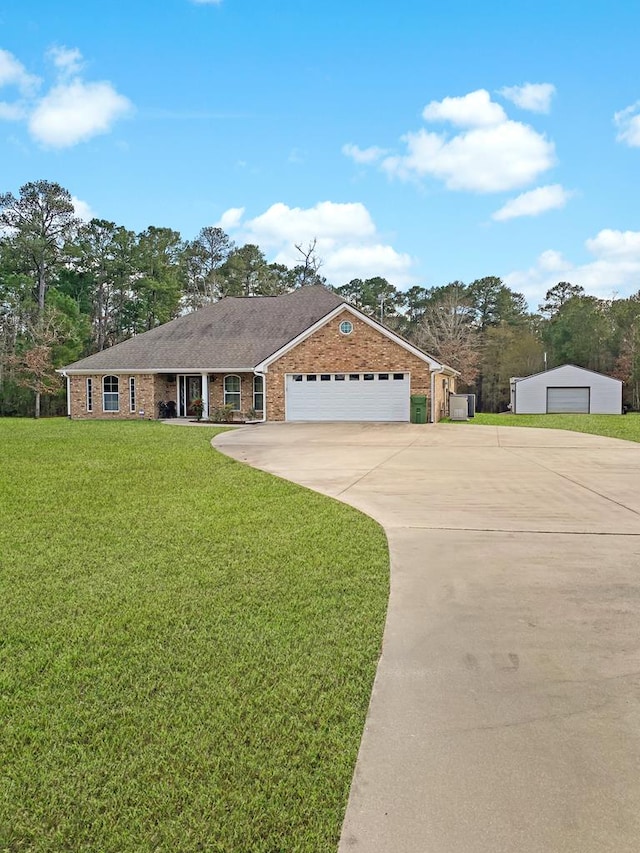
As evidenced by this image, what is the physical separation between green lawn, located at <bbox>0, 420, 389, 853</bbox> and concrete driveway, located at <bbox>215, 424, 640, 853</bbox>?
0.20 metres

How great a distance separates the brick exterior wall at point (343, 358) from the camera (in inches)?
902

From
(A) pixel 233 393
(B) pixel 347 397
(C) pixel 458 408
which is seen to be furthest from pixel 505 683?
(C) pixel 458 408

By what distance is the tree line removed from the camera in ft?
123

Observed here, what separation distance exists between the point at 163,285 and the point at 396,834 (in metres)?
46.8

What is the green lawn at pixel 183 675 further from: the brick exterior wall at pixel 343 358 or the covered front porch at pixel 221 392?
the covered front porch at pixel 221 392

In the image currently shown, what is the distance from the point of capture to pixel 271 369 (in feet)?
78.5

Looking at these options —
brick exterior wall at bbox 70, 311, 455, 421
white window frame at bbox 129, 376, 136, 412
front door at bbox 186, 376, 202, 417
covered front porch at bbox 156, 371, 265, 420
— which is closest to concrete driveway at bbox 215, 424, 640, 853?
brick exterior wall at bbox 70, 311, 455, 421

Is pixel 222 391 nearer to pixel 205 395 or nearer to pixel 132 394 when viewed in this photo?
pixel 205 395

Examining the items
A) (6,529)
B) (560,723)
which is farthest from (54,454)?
(560,723)

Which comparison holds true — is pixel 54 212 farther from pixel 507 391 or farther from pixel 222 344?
pixel 507 391

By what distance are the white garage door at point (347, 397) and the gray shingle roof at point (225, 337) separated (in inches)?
93.8

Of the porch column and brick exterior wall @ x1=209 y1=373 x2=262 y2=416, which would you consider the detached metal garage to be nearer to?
brick exterior wall @ x1=209 y1=373 x2=262 y2=416

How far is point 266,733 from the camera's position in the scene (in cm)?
251

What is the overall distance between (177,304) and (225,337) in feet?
78.6
